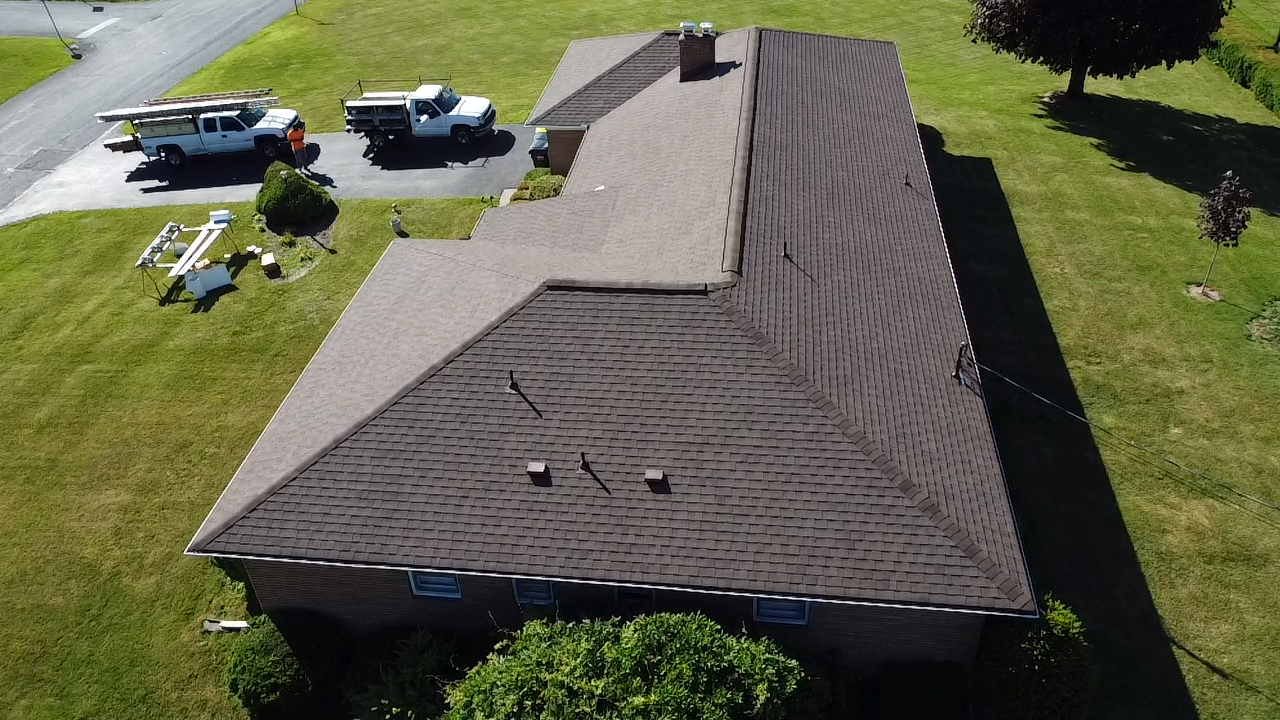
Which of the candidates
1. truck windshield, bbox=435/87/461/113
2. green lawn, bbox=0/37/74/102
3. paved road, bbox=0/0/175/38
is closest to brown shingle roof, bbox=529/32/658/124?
truck windshield, bbox=435/87/461/113

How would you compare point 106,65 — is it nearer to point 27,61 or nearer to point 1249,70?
point 27,61

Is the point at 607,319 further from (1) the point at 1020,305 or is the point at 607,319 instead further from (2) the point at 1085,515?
(1) the point at 1020,305

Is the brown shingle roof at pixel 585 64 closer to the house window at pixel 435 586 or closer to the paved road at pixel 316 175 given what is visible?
the paved road at pixel 316 175

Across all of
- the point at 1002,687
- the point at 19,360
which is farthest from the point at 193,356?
the point at 1002,687

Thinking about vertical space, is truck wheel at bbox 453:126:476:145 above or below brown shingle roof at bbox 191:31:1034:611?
below

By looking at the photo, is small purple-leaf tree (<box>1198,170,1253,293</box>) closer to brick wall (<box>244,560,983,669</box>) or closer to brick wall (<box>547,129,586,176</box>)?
brick wall (<box>244,560,983,669</box>)

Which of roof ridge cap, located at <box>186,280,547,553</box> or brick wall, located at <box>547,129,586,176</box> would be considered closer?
roof ridge cap, located at <box>186,280,547,553</box>

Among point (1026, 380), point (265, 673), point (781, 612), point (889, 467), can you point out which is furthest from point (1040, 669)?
point (265, 673)
